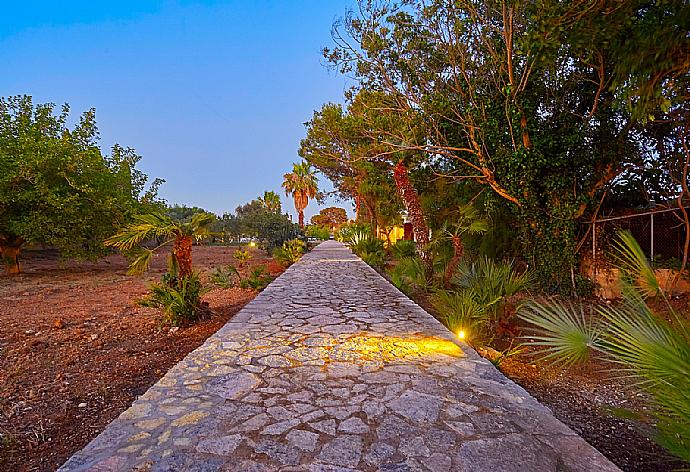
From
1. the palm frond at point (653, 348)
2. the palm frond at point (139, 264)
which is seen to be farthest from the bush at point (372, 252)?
the palm frond at point (653, 348)

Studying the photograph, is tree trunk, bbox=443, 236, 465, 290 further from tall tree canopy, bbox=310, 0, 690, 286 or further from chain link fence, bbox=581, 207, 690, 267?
chain link fence, bbox=581, 207, 690, 267

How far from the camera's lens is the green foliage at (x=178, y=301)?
5.33m

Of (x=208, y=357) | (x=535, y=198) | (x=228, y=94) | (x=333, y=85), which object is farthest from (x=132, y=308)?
(x=228, y=94)

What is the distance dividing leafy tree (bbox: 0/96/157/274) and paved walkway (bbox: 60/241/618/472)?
10.0 metres

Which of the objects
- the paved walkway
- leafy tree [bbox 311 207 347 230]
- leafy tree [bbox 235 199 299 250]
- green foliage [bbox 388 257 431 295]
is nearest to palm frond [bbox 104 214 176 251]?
the paved walkway

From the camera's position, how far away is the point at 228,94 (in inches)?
1537

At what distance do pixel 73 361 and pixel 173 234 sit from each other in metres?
2.22

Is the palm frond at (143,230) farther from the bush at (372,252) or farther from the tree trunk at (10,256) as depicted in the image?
the tree trunk at (10,256)

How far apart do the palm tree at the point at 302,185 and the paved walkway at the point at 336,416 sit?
120 ft

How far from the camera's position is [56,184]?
11852 millimetres

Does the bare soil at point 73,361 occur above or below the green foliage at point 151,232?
below

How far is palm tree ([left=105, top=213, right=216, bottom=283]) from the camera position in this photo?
530 cm

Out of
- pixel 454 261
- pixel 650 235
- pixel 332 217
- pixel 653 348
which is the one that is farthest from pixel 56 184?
pixel 332 217

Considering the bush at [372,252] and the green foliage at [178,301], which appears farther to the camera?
the bush at [372,252]
